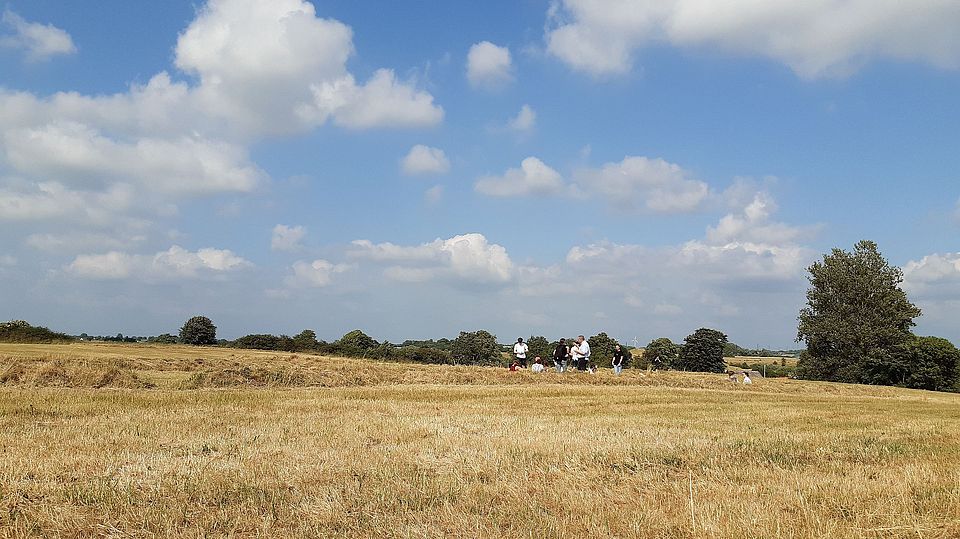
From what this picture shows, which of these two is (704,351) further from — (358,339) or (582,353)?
(582,353)

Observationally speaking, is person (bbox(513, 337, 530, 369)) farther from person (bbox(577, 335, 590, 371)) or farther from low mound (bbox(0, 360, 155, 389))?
low mound (bbox(0, 360, 155, 389))

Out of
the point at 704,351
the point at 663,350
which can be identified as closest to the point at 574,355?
the point at 704,351

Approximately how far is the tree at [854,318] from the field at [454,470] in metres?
55.7

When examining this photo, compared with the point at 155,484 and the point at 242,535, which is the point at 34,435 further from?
the point at 242,535

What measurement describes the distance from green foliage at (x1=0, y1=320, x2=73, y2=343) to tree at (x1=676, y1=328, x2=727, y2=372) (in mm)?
98706

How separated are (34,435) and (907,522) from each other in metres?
12.0

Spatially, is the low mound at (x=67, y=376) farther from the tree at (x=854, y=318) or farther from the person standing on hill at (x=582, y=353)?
the tree at (x=854, y=318)

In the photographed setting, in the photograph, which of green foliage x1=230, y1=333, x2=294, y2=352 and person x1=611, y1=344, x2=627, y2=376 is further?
green foliage x1=230, y1=333, x2=294, y2=352

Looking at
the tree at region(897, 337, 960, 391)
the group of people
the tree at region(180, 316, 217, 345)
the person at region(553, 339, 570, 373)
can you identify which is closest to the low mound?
the group of people

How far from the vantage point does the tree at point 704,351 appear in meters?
117

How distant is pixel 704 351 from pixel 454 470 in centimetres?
11794

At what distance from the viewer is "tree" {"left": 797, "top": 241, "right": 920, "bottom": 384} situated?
2566 inches

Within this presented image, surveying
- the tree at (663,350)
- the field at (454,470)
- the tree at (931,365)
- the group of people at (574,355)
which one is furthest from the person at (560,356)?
the tree at (663,350)

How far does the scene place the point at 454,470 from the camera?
27.2 feet
